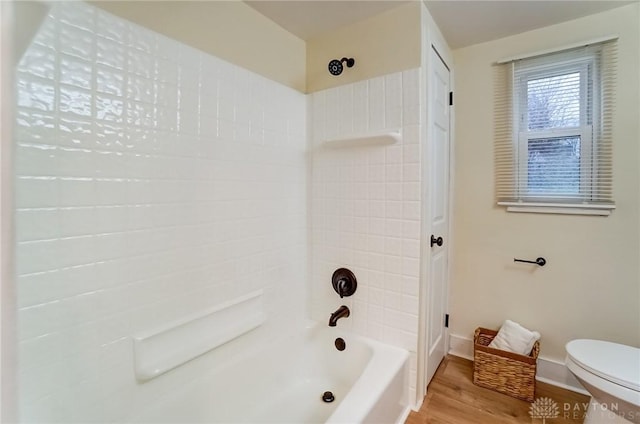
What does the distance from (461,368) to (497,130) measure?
1.71 metres

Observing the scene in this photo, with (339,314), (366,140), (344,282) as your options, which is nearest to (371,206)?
(366,140)

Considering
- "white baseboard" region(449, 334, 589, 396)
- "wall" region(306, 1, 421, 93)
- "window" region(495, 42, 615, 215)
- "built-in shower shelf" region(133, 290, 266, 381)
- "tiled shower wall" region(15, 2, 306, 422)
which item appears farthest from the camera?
"white baseboard" region(449, 334, 589, 396)

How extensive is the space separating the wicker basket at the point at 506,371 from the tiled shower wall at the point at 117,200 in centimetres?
156

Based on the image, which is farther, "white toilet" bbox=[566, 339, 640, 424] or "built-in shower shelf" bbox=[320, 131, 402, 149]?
"built-in shower shelf" bbox=[320, 131, 402, 149]

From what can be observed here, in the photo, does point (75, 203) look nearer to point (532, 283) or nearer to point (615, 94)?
point (532, 283)

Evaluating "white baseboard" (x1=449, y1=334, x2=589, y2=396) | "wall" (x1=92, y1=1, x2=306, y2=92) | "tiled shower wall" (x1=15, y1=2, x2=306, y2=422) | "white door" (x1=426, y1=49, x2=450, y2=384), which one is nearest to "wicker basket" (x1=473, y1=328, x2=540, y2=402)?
"white baseboard" (x1=449, y1=334, x2=589, y2=396)

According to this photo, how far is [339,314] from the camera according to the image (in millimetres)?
1858

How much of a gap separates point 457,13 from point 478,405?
2.32 m

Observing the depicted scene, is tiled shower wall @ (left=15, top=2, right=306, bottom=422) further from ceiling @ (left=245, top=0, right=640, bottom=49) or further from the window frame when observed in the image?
the window frame

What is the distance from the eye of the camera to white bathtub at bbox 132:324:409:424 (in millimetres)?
1315

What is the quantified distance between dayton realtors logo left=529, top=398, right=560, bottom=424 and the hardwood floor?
14mm

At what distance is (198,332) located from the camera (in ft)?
4.63

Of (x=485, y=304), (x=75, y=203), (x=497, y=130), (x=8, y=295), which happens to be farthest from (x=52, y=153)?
(x=485, y=304)

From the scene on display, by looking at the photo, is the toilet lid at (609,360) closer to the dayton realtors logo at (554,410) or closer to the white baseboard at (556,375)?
the dayton realtors logo at (554,410)
